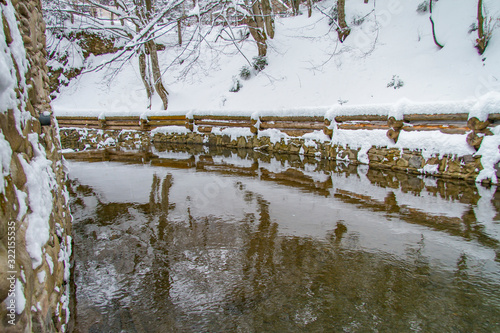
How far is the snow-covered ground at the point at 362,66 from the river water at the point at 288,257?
5337 millimetres

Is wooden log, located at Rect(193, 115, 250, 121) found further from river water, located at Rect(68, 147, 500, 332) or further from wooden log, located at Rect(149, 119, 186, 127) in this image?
river water, located at Rect(68, 147, 500, 332)

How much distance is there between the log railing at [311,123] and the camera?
653 centimetres

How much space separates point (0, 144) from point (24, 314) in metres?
0.77

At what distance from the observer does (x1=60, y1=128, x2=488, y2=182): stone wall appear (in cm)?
689

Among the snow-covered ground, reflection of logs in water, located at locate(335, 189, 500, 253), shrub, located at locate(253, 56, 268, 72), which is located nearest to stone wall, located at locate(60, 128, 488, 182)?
the snow-covered ground

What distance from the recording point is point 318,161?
955cm

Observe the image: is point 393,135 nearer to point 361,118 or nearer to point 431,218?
point 361,118

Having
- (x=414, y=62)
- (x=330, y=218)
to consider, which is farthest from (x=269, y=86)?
(x=330, y=218)

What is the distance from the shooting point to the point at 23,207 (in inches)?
64.5

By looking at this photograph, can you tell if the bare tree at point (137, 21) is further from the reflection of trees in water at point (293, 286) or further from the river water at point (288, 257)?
the reflection of trees in water at point (293, 286)

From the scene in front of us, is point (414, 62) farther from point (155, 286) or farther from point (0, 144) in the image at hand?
point (0, 144)

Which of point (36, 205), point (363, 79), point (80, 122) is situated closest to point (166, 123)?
point (80, 122)

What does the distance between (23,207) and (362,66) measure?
1606 centimetres

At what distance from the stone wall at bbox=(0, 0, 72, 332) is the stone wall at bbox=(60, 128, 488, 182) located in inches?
293
